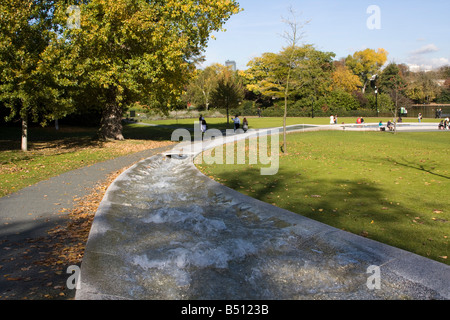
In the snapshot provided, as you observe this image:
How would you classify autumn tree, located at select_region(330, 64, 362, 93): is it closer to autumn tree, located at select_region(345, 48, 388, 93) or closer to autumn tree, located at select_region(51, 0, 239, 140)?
autumn tree, located at select_region(345, 48, 388, 93)

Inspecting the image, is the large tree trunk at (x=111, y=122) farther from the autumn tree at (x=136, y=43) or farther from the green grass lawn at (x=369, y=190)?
the green grass lawn at (x=369, y=190)

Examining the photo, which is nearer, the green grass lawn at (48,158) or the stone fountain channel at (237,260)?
the stone fountain channel at (237,260)

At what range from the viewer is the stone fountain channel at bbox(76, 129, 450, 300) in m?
4.67

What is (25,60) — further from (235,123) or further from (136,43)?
(235,123)

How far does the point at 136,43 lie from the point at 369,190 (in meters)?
16.6

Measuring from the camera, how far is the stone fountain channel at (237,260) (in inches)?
184

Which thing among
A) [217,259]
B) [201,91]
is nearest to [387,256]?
[217,259]

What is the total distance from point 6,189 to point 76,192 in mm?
1940

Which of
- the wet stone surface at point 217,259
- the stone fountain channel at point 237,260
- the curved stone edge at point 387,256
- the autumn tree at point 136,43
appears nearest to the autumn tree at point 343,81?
the autumn tree at point 136,43

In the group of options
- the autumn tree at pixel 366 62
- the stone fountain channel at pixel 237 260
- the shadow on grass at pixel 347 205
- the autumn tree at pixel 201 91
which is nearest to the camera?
the stone fountain channel at pixel 237 260

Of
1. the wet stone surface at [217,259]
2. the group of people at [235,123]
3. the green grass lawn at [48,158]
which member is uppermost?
the group of people at [235,123]

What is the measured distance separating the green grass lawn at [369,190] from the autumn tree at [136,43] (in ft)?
26.9

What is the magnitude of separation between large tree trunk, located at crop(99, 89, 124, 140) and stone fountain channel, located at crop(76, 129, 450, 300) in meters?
16.1

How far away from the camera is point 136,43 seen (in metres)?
21.1
